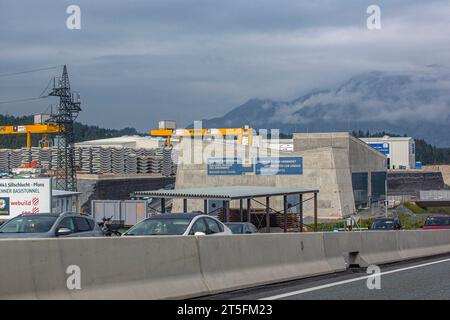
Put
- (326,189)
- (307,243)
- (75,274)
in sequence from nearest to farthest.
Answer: (75,274) → (307,243) → (326,189)

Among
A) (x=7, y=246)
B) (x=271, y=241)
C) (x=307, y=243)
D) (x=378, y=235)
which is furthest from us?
(x=378, y=235)

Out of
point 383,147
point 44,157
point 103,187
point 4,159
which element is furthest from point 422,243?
point 383,147

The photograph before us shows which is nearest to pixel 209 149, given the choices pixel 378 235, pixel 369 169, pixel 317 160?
pixel 317 160

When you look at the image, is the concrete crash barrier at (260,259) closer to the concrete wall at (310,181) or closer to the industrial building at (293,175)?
the industrial building at (293,175)

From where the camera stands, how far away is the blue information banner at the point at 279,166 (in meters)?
86.0

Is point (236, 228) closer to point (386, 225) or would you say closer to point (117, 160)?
Answer: point (386, 225)

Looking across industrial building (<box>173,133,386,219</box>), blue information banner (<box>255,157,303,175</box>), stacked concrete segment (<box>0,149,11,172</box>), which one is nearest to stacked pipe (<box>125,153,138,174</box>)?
stacked concrete segment (<box>0,149,11,172</box>)

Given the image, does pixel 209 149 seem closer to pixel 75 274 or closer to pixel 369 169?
pixel 369 169

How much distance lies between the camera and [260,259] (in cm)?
1471

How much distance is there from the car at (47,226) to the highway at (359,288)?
6.91 metres

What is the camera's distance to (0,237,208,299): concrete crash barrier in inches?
368

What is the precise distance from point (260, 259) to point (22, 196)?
119 feet
